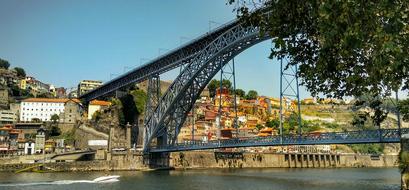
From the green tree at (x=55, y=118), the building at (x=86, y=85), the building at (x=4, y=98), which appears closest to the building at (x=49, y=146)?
the green tree at (x=55, y=118)

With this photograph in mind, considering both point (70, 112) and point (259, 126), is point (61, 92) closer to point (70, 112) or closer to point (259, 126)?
point (70, 112)

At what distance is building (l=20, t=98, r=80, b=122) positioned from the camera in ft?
272

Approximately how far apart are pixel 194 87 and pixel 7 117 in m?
47.9

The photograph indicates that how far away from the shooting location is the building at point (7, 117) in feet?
261

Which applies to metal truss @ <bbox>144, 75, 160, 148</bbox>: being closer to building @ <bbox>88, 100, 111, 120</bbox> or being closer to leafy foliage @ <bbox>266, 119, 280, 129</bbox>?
building @ <bbox>88, 100, 111, 120</bbox>

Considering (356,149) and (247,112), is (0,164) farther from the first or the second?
(356,149)

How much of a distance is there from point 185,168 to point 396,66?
4950 centimetres

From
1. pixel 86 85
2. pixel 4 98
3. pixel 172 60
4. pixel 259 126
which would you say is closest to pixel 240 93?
pixel 259 126

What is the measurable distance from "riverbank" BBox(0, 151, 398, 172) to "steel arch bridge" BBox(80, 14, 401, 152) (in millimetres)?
2848

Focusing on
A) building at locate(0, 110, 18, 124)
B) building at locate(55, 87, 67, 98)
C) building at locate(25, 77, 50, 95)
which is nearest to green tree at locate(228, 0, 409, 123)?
building at locate(0, 110, 18, 124)

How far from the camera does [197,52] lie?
44.4 m

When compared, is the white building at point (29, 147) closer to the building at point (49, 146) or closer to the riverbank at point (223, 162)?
the building at point (49, 146)

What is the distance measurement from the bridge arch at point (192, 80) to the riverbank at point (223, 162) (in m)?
3.10

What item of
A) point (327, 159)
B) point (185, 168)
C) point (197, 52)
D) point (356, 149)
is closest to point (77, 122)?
point (185, 168)
